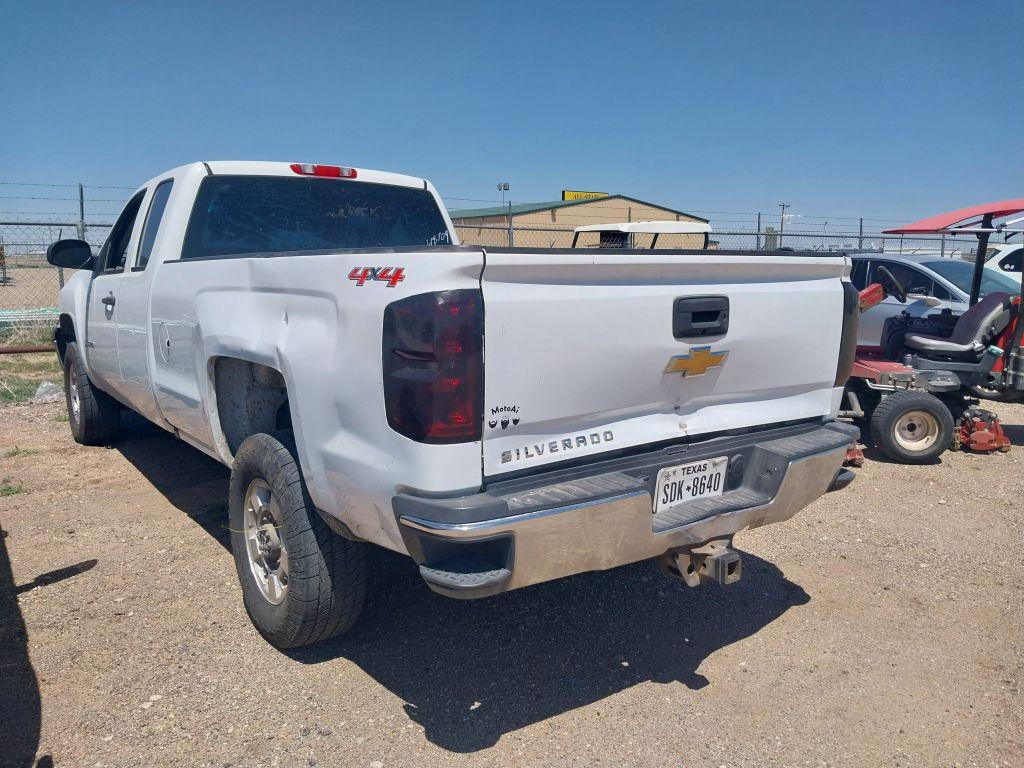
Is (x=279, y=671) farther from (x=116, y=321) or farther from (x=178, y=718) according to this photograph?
(x=116, y=321)

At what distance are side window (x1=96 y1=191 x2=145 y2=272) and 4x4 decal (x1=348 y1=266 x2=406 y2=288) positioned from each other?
3.47m

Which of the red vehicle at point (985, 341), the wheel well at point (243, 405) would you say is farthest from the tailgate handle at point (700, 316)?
the red vehicle at point (985, 341)

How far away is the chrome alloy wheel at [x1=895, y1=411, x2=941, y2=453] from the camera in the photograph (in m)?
6.88

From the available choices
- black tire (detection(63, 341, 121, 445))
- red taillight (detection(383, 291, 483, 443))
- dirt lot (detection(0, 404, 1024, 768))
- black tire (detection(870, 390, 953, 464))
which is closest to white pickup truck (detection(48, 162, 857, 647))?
red taillight (detection(383, 291, 483, 443))

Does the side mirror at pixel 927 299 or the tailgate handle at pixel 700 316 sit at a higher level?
the tailgate handle at pixel 700 316

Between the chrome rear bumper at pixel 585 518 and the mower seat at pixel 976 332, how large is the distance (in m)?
4.82

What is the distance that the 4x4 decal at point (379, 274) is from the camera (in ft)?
8.26

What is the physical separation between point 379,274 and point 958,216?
680 cm

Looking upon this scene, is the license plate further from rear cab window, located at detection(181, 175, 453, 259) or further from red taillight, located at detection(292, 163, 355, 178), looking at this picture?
red taillight, located at detection(292, 163, 355, 178)

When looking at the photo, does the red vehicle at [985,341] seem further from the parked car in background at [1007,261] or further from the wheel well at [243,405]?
the wheel well at [243,405]

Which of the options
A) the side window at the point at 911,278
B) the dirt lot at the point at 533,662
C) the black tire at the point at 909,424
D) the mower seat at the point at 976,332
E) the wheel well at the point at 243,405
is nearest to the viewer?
the dirt lot at the point at 533,662

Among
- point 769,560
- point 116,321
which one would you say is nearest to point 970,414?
point 769,560

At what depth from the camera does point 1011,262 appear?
1093cm

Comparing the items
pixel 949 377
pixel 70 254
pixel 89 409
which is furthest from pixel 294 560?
pixel 949 377
